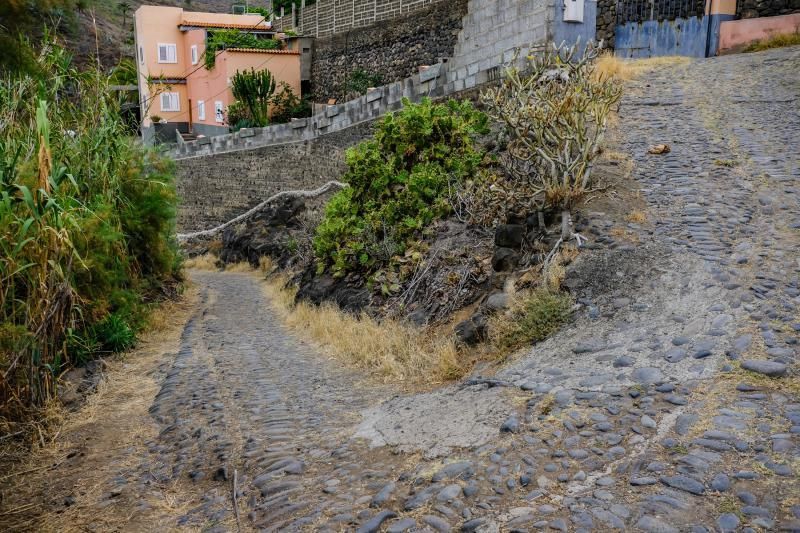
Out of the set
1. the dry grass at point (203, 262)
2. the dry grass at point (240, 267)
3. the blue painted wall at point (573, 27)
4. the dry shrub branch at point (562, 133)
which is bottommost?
the dry grass at point (203, 262)

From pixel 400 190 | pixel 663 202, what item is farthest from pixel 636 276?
pixel 400 190

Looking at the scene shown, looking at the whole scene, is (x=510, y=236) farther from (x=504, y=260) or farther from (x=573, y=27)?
(x=573, y=27)

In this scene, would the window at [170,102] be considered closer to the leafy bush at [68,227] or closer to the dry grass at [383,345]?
the leafy bush at [68,227]

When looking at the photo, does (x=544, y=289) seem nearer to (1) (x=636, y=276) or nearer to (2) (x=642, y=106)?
(1) (x=636, y=276)

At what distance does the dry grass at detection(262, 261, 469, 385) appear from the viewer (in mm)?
5398

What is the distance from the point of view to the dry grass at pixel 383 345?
5.40 meters

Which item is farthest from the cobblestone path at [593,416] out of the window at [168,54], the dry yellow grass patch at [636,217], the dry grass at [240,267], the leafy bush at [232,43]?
the window at [168,54]

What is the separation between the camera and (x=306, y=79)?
25.6 m

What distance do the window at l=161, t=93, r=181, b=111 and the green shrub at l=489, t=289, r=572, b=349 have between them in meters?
28.4

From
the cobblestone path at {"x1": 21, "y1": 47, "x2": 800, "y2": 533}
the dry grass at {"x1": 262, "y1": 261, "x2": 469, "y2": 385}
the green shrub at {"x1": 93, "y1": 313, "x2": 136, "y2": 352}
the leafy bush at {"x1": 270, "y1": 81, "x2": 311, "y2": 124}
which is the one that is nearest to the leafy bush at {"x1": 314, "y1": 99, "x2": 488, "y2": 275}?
the dry grass at {"x1": 262, "y1": 261, "x2": 469, "y2": 385}

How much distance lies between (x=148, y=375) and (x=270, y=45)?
23.1 m

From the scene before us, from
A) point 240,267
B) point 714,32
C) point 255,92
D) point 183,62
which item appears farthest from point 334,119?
point 183,62

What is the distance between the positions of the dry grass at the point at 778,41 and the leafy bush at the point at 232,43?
19501 millimetres

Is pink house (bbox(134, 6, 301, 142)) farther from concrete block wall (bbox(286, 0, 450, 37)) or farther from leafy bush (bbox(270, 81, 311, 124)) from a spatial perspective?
leafy bush (bbox(270, 81, 311, 124))
